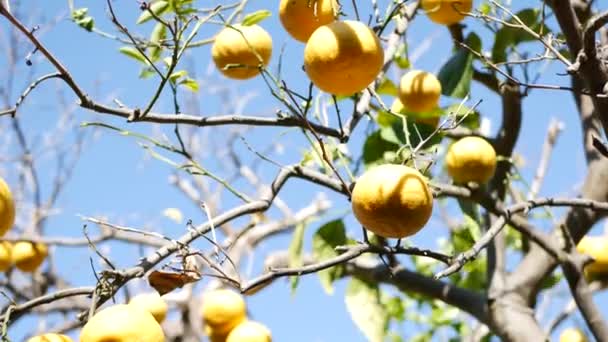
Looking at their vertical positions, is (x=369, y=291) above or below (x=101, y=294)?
above

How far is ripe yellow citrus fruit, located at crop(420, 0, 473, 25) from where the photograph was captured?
47.9 inches

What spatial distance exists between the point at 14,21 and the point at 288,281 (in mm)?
812

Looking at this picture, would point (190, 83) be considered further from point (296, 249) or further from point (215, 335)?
point (215, 335)

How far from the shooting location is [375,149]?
4.13ft

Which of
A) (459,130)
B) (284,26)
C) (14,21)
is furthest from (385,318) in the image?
(14,21)

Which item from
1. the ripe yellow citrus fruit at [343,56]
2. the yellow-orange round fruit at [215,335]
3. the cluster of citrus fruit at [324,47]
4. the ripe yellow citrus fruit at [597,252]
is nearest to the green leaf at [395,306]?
the ripe yellow citrus fruit at [597,252]

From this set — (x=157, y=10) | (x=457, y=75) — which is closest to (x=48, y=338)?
(x=157, y=10)

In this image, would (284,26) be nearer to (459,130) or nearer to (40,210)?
(459,130)

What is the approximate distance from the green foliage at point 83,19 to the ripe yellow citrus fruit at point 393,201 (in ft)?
1.44

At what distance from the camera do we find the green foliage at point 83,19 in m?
0.99

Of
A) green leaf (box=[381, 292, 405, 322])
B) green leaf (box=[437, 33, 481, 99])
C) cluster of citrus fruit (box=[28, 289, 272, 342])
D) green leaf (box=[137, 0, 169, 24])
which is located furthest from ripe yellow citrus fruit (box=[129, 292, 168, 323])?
green leaf (box=[381, 292, 405, 322])

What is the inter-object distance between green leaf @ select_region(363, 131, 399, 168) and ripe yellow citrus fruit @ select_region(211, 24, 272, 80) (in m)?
0.26

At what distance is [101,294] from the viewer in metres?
0.79

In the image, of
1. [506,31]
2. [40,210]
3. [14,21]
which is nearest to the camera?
[14,21]
